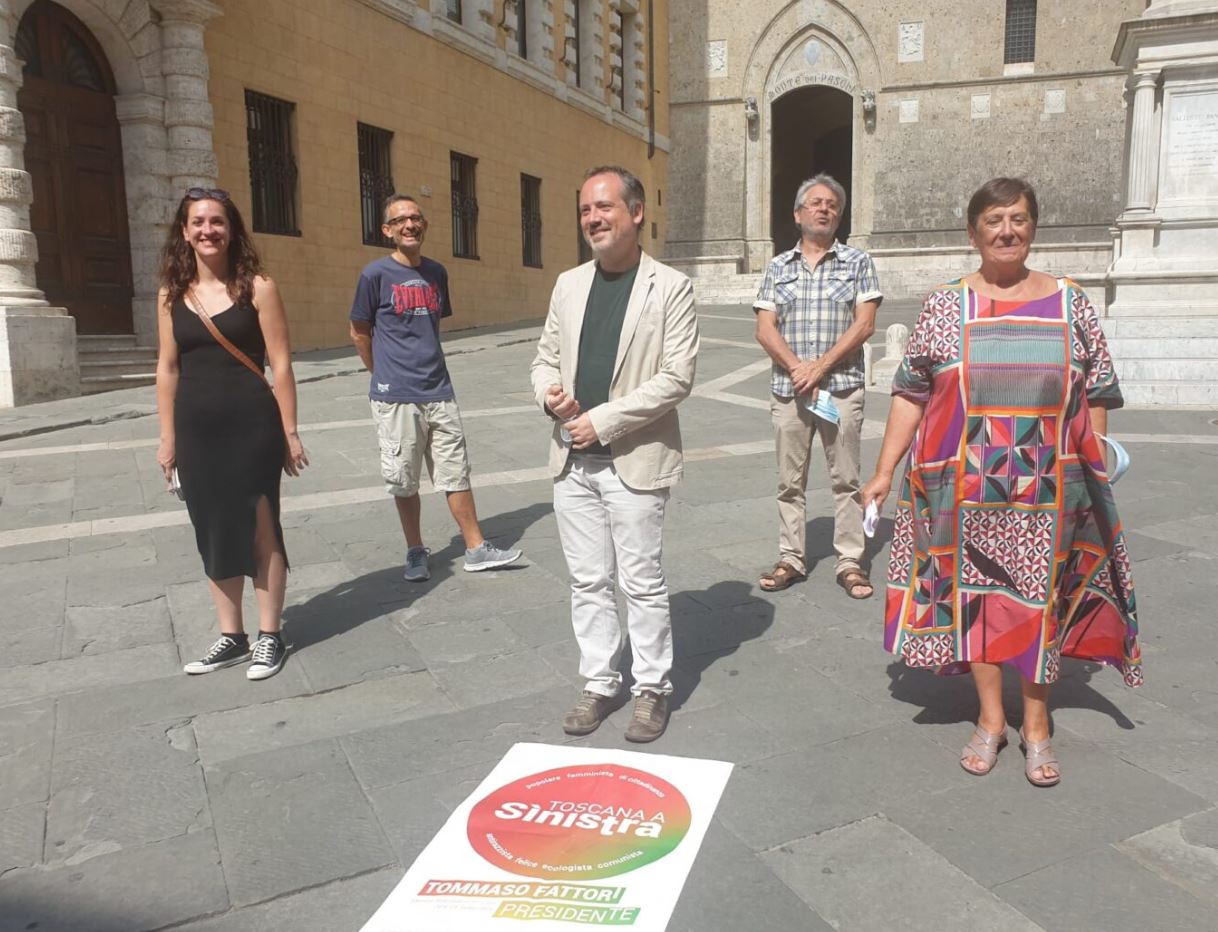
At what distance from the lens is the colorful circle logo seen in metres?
2.56

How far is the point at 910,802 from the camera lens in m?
2.81

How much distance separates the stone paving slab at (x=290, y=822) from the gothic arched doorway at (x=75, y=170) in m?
11.5

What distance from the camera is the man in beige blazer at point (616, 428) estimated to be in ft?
10.6

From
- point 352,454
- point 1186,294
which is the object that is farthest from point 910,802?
point 1186,294

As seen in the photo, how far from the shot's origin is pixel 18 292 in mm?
11047

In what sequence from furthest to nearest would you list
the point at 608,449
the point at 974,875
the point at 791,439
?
1. the point at 791,439
2. the point at 608,449
3. the point at 974,875

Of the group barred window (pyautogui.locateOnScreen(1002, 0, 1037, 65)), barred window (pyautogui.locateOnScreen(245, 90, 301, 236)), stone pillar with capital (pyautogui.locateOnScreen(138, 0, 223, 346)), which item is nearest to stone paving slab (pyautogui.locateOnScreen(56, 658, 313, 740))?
stone pillar with capital (pyautogui.locateOnScreen(138, 0, 223, 346))

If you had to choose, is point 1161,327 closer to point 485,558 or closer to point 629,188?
point 485,558

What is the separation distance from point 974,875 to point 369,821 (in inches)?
61.3

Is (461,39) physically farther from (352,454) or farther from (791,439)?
(791,439)

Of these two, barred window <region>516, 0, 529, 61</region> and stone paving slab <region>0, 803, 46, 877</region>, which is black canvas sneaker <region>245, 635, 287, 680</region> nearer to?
stone paving slab <region>0, 803, 46, 877</region>

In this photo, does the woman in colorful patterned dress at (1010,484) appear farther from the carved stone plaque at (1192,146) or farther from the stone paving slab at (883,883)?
the carved stone plaque at (1192,146)

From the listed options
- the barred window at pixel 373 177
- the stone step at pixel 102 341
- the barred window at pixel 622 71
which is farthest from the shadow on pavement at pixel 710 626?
the barred window at pixel 622 71

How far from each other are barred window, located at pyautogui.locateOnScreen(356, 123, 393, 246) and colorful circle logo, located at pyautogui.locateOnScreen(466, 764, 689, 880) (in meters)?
15.6
